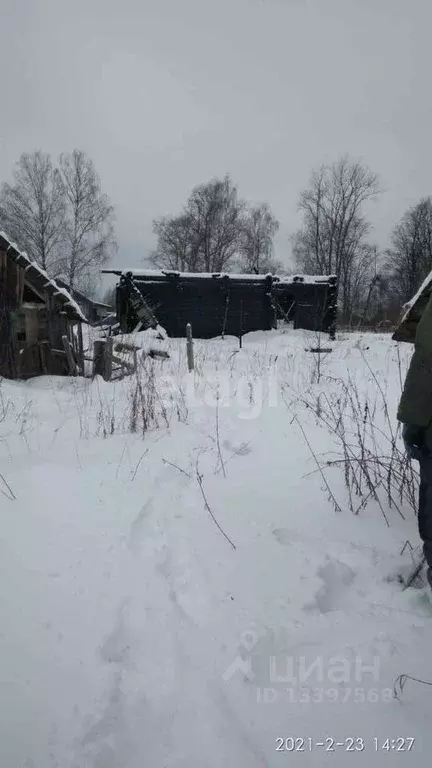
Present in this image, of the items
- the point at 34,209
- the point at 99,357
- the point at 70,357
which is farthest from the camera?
the point at 34,209

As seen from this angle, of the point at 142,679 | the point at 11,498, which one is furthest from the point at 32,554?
the point at 142,679

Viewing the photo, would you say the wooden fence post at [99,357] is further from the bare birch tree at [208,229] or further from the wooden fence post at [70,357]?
the bare birch tree at [208,229]

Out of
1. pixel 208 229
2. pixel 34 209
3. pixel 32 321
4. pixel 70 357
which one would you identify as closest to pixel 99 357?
pixel 70 357

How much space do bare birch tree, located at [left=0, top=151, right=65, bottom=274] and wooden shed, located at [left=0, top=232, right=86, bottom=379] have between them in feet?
53.5

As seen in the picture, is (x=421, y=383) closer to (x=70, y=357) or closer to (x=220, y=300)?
(x=70, y=357)

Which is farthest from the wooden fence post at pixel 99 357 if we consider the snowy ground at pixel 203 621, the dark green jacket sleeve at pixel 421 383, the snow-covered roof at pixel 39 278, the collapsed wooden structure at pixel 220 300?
the collapsed wooden structure at pixel 220 300

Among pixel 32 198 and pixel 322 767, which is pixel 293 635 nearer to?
pixel 322 767

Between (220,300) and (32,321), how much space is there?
952 centimetres

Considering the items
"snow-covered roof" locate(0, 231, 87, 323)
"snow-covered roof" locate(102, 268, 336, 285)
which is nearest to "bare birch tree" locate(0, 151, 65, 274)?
"snow-covered roof" locate(102, 268, 336, 285)

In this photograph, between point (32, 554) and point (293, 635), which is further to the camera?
point (32, 554)

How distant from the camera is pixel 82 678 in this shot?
52.3 inches

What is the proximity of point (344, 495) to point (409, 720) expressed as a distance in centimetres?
150

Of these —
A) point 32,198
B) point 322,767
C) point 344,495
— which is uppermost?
point 32,198

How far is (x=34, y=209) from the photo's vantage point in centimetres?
2217
